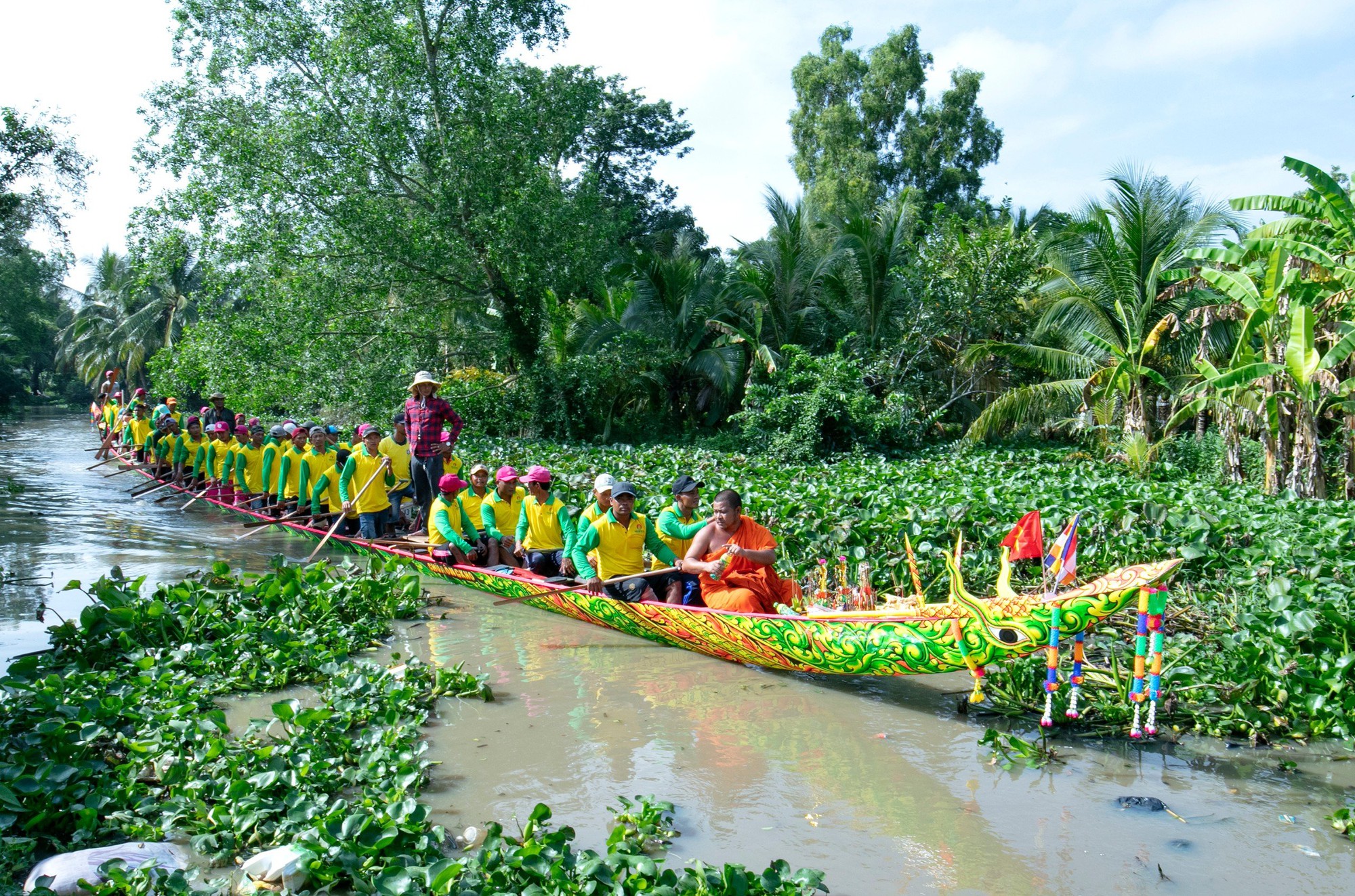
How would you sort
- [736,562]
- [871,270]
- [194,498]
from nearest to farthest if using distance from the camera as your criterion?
1. [736,562]
2. [194,498]
3. [871,270]

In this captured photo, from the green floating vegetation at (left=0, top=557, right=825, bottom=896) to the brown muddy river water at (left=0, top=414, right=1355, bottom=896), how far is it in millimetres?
357

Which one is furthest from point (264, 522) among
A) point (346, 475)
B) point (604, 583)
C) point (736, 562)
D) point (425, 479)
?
point (736, 562)

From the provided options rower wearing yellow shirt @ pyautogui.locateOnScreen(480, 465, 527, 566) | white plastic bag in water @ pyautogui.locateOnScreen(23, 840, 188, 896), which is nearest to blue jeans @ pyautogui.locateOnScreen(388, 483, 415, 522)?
rower wearing yellow shirt @ pyautogui.locateOnScreen(480, 465, 527, 566)

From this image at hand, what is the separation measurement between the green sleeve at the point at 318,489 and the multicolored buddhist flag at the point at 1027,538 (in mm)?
8792

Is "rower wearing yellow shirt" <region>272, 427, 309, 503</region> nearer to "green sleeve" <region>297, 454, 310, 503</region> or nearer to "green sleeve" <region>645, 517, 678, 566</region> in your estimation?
"green sleeve" <region>297, 454, 310, 503</region>

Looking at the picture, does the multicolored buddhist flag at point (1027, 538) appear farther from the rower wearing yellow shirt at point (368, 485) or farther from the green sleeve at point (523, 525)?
the rower wearing yellow shirt at point (368, 485)

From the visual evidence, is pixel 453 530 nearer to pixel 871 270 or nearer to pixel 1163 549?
pixel 1163 549

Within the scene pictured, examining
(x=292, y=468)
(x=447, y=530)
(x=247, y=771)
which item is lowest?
(x=247, y=771)

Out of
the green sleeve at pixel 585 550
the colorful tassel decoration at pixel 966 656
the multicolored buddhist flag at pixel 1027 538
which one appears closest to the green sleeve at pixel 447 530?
the green sleeve at pixel 585 550

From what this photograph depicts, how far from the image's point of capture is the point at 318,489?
38.1 ft

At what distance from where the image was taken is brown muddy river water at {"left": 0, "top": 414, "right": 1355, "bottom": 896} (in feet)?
13.9

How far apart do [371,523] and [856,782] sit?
7.56 m

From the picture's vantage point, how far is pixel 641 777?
5238mm

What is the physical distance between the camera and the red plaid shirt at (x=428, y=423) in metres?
10.9
